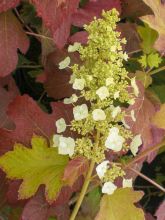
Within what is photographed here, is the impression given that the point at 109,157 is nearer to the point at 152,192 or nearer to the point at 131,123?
the point at 131,123

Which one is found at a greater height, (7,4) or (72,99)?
(7,4)

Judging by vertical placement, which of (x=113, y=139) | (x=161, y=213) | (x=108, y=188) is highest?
(x=113, y=139)

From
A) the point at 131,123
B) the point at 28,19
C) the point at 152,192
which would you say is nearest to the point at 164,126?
the point at 131,123

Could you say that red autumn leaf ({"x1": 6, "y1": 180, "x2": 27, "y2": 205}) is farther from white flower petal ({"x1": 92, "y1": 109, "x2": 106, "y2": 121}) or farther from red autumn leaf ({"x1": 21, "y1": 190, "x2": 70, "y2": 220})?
white flower petal ({"x1": 92, "y1": 109, "x2": 106, "y2": 121})

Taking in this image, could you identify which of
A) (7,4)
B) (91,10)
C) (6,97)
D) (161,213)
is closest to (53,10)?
(7,4)

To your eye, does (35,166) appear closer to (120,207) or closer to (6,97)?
(120,207)

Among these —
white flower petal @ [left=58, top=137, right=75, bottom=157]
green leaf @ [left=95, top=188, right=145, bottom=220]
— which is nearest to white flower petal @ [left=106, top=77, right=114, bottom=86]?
white flower petal @ [left=58, top=137, right=75, bottom=157]

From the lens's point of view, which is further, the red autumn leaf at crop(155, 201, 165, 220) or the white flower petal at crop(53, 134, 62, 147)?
the red autumn leaf at crop(155, 201, 165, 220)
